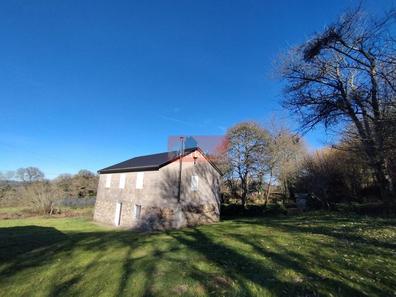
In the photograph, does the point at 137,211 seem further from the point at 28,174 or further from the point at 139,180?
the point at 28,174

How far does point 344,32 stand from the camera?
916 centimetres

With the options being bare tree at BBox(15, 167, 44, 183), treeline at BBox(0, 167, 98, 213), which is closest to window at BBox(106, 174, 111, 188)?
treeline at BBox(0, 167, 98, 213)

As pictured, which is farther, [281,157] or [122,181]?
[281,157]

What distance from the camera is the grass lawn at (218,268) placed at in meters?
4.62

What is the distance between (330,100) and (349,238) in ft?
17.4

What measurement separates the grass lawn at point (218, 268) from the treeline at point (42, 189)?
23.9 m

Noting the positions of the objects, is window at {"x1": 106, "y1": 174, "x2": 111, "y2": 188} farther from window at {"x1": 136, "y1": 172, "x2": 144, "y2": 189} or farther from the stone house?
window at {"x1": 136, "y1": 172, "x2": 144, "y2": 189}

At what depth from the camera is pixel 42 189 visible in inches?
1177

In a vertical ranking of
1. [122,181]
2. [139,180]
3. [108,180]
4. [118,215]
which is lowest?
[118,215]

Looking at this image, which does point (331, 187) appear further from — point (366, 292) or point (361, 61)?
point (366, 292)

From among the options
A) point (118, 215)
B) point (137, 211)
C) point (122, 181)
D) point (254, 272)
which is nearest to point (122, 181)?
point (122, 181)

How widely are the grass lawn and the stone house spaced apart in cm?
934

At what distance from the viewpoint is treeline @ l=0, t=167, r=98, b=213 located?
97.1 feet

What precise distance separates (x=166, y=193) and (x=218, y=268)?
42.2 ft
